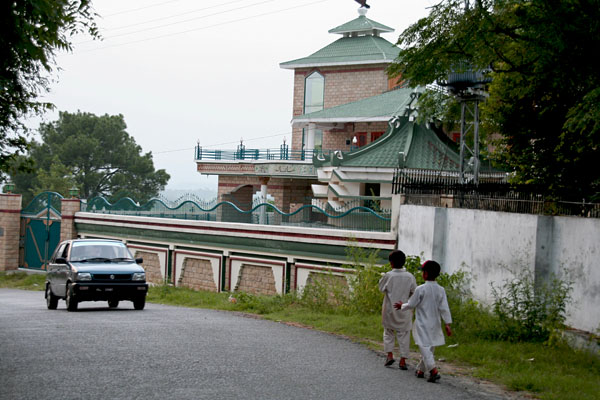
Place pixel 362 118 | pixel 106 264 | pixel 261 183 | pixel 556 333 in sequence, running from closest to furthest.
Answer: pixel 556 333 → pixel 106 264 → pixel 362 118 → pixel 261 183

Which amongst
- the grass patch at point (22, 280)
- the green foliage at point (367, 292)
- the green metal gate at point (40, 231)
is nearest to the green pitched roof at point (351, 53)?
the green metal gate at point (40, 231)

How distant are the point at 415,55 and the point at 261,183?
30.5 meters

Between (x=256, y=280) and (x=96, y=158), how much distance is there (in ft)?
163

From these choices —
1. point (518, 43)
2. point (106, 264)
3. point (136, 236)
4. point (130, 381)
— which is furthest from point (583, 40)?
point (136, 236)

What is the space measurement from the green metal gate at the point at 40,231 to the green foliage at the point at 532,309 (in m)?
26.3

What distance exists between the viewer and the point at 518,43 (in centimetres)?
1352

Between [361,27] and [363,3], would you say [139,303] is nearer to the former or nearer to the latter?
[361,27]

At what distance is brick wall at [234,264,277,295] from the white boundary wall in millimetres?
6723

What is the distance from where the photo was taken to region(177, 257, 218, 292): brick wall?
85.1ft

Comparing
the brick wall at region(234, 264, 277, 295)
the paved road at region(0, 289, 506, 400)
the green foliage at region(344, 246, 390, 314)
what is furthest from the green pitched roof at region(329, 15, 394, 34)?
the paved road at region(0, 289, 506, 400)

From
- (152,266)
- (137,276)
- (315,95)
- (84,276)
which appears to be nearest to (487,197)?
(137,276)

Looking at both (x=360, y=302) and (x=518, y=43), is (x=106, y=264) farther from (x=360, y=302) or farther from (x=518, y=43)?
(x=518, y=43)

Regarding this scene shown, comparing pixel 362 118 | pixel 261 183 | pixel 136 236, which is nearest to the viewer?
pixel 136 236

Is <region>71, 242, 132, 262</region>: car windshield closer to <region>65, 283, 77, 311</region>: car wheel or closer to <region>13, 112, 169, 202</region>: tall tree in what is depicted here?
<region>65, 283, 77, 311</region>: car wheel
